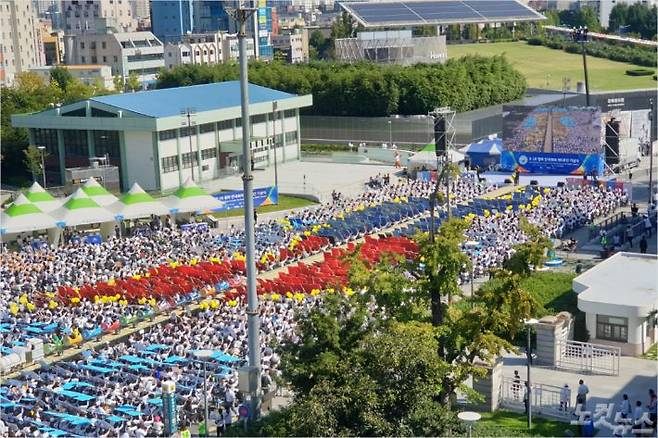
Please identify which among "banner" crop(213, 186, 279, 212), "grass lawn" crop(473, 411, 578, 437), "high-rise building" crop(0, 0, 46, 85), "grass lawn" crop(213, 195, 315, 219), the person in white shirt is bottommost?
"grass lawn" crop(213, 195, 315, 219)

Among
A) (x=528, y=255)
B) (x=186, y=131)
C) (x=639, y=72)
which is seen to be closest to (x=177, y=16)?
(x=639, y=72)

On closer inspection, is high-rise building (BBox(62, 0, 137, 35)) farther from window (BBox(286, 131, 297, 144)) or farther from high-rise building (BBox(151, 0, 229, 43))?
window (BBox(286, 131, 297, 144))

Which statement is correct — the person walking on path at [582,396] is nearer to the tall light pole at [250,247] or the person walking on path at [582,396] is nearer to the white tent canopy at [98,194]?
the tall light pole at [250,247]

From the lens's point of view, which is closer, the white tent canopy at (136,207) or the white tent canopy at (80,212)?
the white tent canopy at (80,212)

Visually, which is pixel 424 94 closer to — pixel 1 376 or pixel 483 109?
pixel 483 109

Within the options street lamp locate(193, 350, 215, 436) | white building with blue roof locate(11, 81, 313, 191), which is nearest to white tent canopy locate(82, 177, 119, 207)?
white building with blue roof locate(11, 81, 313, 191)

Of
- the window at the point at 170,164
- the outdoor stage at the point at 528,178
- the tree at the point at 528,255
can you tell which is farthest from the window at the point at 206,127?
the tree at the point at 528,255
